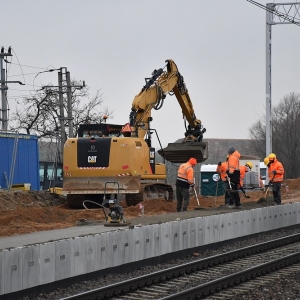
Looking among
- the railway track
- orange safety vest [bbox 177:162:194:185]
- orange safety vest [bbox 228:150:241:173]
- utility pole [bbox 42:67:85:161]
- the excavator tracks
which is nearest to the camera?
the railway track

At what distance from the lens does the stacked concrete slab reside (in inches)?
448

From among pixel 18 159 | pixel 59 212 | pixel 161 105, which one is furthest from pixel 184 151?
pixel 18 159

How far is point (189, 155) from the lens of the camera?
29.7 metres

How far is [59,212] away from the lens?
2675cm

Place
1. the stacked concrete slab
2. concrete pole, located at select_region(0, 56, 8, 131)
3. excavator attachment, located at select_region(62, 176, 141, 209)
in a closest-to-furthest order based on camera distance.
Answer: the stacked concrete slab, excavator attachment, located at select_region(62, 176, 141, 209), concrete pole, located at select_region(0, 56, 8, 131)

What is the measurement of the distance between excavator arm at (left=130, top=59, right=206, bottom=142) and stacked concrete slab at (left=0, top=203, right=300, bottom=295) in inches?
356

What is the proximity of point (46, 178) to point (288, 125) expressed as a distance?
40999mm

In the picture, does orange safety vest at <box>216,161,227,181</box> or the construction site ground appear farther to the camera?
orange safety vest at <box>216,161,227,181</box>

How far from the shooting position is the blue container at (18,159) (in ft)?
117

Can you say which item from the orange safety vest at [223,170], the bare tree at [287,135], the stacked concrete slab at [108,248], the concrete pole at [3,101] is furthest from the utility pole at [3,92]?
Result: the bare tree at [287,135]

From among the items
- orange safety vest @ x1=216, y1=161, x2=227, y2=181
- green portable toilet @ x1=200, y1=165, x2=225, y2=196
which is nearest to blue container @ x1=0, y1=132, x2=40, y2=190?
green portable toilet @ x1=200, y1=165, x2=225, y2=196

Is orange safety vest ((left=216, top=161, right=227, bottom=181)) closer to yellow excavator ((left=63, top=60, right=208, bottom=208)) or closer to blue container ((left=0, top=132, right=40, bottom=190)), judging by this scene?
yellow excavator ((left=63, top=60, right=208, bottom=208))

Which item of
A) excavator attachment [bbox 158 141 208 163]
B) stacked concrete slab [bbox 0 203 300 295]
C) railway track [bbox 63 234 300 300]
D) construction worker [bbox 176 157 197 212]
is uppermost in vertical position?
excavator attachment [bbox 158 141 208 163]

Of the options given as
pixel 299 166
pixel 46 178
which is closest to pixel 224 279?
pixel 46 178
